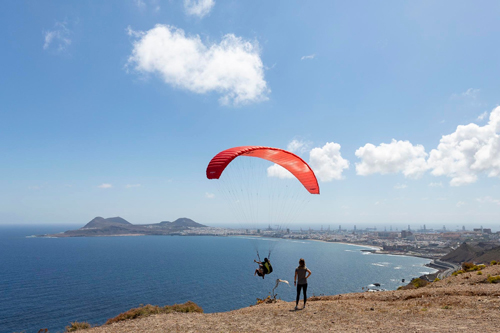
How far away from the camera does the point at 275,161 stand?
15023mm

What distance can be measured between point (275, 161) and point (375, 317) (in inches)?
350

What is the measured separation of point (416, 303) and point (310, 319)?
389cm

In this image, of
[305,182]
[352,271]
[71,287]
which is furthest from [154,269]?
[305,182]

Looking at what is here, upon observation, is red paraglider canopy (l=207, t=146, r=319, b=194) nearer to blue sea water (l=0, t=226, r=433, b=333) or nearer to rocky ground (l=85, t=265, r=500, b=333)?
rocky ground (l=85, t=265, r=500, b=333)

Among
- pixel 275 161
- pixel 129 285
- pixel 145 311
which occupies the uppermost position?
pixel 275 161

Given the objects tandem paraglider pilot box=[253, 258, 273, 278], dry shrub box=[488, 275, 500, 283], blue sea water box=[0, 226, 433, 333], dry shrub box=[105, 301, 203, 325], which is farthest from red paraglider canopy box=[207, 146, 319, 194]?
blue sea water box=[0, 226, 433, 333]

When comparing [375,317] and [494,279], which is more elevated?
[494,279]

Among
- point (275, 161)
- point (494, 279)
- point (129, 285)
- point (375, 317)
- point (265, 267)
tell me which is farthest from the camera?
point (129, 285)

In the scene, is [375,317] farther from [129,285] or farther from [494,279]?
[129,285]

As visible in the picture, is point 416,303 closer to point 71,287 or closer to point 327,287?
point 327,287

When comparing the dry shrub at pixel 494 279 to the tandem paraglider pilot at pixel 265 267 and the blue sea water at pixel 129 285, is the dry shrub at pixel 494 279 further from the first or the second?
the blue sea water at pixel 129 285

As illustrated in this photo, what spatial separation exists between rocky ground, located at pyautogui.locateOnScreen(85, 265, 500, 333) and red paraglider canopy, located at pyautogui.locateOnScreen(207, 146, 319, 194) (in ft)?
18.9

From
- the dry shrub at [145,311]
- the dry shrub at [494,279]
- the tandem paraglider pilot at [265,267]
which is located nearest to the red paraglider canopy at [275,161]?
the tandem paraglider pilot at [265,267]

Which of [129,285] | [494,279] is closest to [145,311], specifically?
[494,279]
